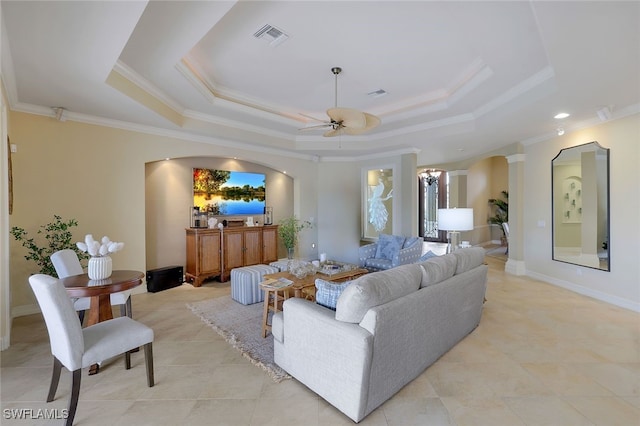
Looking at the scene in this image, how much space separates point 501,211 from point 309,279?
8676 mm

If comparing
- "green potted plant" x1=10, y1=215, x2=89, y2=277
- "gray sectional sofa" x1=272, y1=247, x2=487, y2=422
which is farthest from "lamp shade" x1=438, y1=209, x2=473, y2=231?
"green potted plant" x1=10, y1=215, x2=89, y2=277

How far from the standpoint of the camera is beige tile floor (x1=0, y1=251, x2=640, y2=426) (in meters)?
1.94

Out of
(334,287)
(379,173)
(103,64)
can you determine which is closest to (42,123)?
(103,64)

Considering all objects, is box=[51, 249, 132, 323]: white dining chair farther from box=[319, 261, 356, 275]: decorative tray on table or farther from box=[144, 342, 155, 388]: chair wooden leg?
box=[319, 261, 356, 275]: decorative tray on table

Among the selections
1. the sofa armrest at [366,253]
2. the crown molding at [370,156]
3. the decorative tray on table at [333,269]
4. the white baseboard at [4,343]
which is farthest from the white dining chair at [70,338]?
the crown molding at [370,156]

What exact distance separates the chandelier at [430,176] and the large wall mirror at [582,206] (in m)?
5.87

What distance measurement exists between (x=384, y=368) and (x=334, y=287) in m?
0.64

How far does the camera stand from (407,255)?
4922 mm

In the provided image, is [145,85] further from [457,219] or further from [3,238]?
[457,219]

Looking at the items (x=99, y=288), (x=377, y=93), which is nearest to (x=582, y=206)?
(x=377, y=93)

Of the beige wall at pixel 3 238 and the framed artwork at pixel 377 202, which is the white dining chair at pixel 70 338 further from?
the framed artwork at pixel 377 202

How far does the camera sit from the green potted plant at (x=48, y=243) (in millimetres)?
3484

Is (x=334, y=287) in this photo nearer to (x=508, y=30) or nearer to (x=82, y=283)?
(x=82, y=283)

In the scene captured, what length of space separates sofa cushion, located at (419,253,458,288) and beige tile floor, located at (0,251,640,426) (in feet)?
2.45
